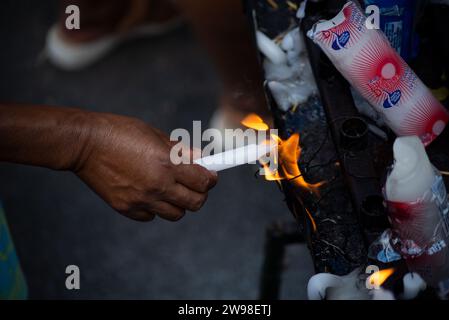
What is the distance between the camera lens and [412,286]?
0.84 m

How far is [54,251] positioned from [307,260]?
770mm

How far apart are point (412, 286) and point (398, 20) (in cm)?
47

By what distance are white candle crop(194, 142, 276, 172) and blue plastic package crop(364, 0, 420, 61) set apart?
28cm

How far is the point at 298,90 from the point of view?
119cm

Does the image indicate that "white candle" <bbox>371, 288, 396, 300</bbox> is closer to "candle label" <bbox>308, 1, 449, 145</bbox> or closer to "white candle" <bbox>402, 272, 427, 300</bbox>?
"white candle" <bbox>402, 272, 427, 300</bbox>

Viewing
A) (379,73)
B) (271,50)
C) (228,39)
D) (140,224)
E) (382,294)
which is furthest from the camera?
(140,224)

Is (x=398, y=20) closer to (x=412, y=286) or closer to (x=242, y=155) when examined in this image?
(x=242, y=155)

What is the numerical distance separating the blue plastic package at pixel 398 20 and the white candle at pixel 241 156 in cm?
28

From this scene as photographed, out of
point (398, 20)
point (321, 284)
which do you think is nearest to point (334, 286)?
point (321, 284)

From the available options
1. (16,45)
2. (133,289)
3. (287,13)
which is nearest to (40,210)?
(133,289)

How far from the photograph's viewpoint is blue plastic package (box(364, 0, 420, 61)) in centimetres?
106

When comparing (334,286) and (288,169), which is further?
(288,169)

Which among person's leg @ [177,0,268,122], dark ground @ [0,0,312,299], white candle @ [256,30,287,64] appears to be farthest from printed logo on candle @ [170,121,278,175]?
dark ground @ [0,0,312,299]
